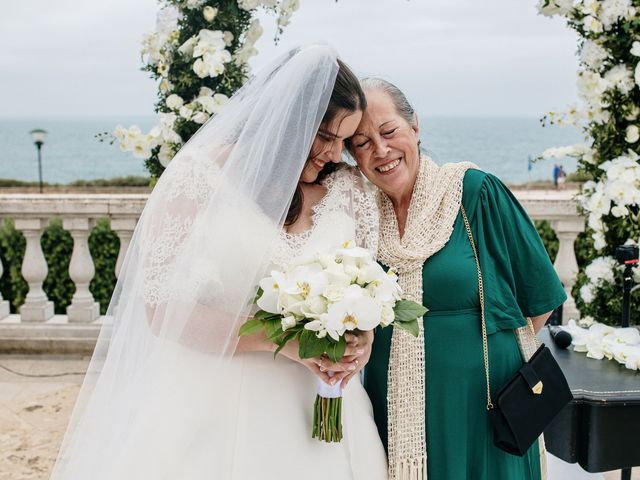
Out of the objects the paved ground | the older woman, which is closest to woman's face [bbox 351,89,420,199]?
the older woman

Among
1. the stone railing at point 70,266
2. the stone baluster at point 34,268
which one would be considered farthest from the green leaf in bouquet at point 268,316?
the stone baluster at point 34,268

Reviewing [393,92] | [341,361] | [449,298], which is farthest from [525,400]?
[393,92]

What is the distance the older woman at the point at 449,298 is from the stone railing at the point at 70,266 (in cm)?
295

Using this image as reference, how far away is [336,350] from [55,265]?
5937 millimetres

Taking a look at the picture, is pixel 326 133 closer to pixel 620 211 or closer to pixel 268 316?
pixel 268 316

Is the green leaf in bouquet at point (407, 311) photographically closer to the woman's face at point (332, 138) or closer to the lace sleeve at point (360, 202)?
the lace sleeve at point (360, 202)

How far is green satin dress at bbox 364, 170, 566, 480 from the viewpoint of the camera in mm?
2568

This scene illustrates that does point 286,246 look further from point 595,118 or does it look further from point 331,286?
point 595,118

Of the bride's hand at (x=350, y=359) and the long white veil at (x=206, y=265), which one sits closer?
the bride's hand at (x=350, y=359)

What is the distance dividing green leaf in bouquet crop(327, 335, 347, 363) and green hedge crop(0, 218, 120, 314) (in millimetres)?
5523

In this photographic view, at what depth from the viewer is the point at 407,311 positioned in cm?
224

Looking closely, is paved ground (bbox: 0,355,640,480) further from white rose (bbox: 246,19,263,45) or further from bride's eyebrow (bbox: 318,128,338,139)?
white rose (bbox: 246,19,263,45)

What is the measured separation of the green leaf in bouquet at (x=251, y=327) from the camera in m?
2.16

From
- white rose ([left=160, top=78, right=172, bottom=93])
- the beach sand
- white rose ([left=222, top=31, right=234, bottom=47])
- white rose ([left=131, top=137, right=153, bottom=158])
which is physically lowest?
the beach sand
